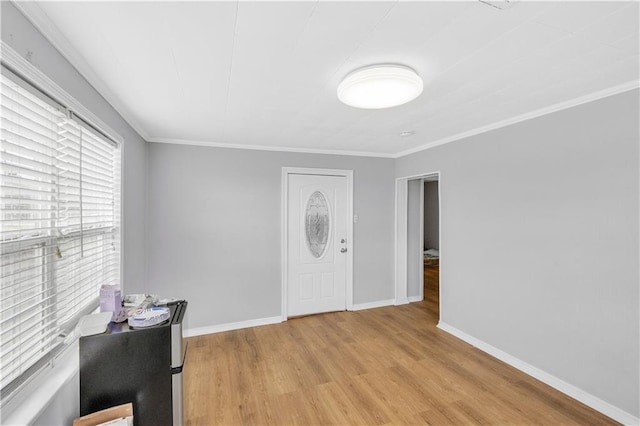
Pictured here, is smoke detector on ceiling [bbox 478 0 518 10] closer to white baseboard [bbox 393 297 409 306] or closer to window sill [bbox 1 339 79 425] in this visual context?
window sill [bbox 1 339 79 425]

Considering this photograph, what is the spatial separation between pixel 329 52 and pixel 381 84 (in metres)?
0.35

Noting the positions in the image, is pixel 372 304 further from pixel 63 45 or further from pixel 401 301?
pixel 63 45

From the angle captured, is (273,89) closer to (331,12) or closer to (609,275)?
(331,12)

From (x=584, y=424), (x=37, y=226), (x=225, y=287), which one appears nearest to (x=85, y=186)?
(x=37, y=226)

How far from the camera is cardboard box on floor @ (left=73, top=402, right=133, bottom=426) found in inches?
51.8

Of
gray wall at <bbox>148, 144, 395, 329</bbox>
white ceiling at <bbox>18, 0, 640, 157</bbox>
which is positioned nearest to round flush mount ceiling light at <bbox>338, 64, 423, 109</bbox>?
white ceiling at <bbox>18, 0, 640, 157</bbox>

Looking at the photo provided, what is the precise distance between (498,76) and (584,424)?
2424 mm

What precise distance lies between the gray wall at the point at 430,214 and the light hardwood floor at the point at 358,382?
4.96 m

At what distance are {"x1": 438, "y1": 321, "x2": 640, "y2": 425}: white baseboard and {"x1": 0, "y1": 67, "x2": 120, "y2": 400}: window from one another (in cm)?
344

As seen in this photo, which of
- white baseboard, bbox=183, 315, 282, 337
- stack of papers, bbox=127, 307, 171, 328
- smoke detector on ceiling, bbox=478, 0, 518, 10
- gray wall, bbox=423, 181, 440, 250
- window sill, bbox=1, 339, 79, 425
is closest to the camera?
window sill, bbox=1, 339, 79, 425

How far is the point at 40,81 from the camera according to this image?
4.13 ft

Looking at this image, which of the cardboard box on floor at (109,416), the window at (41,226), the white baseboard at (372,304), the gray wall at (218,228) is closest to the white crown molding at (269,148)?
the gray wall at (218,228)

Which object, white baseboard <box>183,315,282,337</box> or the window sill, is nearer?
the window sill

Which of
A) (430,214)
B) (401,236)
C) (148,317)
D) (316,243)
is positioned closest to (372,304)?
(401,236)
